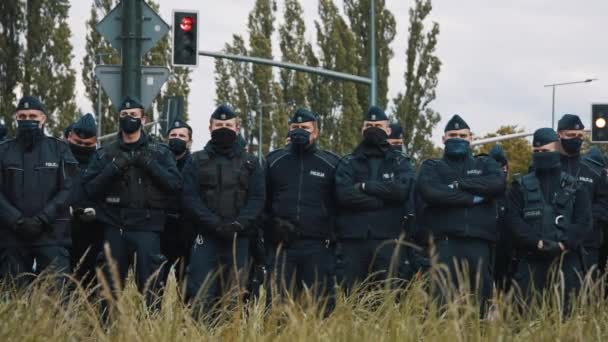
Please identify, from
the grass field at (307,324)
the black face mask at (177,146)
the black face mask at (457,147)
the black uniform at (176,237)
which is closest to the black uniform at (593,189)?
the black face mask at (457,147)

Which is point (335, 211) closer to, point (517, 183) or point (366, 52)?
point (517, 183)

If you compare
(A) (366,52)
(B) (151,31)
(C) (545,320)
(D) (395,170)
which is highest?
(A) (366,52)

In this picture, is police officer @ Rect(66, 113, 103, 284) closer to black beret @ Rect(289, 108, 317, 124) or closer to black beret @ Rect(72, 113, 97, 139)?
black beret @ Rect(72, 113, 97, 139)

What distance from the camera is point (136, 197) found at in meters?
10.7

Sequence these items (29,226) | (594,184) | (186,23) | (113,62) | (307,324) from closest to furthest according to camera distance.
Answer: (307,324) < (29,226) < (594,184) < (186,23) < (113,62)

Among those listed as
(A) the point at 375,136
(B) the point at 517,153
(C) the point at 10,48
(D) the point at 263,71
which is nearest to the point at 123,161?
(A) the point at 375,136

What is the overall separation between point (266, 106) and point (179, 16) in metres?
38.3

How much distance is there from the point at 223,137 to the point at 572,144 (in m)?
3.05

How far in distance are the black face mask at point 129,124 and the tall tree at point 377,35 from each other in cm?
4347

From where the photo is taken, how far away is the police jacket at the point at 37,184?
1045 centimetres

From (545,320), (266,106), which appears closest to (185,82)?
(266,106)

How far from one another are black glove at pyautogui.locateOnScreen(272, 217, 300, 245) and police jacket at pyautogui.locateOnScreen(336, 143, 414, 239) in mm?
427

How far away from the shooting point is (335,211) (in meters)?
11.4

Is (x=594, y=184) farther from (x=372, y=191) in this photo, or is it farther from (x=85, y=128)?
(x=85, y=128)
